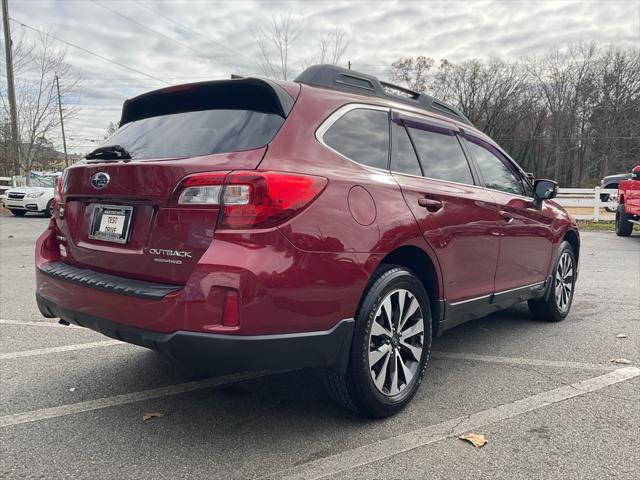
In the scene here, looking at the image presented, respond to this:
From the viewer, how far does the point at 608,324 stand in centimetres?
485

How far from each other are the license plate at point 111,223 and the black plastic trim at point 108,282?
0.64ft

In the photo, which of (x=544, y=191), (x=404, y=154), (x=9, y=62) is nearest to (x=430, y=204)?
(x=404, y=154)

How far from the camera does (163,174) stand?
245cm

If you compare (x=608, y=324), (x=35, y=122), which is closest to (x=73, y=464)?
(x=608, y=324)

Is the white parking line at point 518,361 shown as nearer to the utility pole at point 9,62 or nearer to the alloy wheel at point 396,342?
the alloy wheel at point 396,342

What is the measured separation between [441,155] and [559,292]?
2.36 m

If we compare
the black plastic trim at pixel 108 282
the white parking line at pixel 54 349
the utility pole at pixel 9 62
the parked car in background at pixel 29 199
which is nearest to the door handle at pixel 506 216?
the black plastic trim at pixel 108 282

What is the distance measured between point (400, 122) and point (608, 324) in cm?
313

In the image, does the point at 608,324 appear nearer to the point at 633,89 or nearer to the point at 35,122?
the point at 35,122

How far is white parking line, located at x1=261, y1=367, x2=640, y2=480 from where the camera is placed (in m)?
2.31

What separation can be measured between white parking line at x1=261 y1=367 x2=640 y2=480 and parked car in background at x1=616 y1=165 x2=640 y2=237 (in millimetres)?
10399

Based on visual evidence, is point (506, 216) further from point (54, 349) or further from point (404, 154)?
point (54, 349)

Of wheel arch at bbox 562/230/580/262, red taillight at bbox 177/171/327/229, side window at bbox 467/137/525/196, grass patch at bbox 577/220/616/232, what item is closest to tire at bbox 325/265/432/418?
red taillight at bbox 177/171/327/229

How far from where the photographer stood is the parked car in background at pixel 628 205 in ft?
39.9
